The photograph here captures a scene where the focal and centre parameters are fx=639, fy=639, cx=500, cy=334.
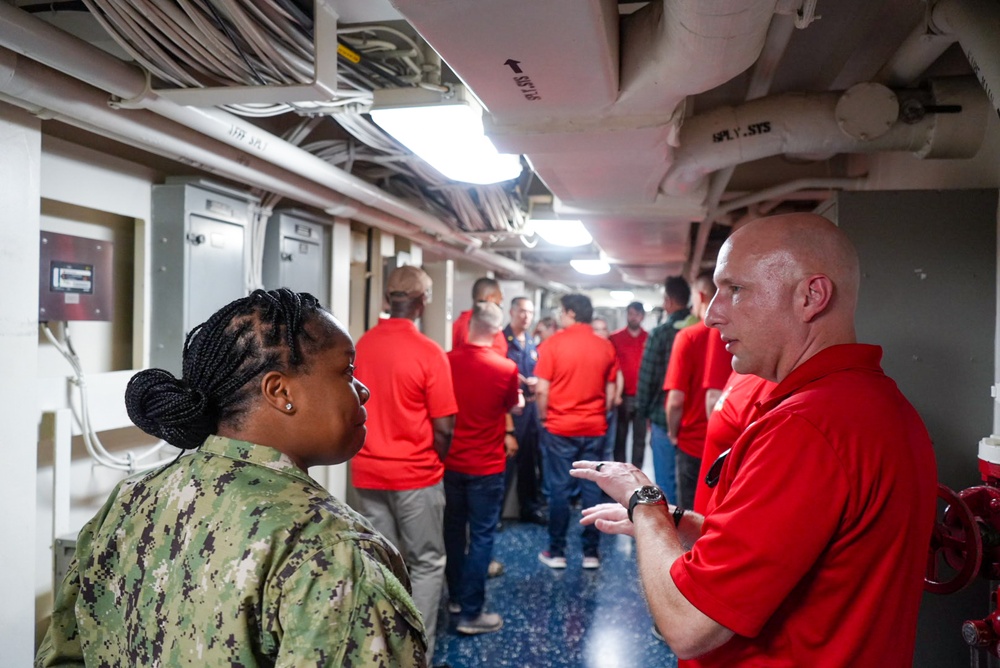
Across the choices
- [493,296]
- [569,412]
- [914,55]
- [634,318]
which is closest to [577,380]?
[569,412]

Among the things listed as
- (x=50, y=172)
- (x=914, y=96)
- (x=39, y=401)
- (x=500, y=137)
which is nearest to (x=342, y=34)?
(x=500, y=137)

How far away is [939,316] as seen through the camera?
2.03m

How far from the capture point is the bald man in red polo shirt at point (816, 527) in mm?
981

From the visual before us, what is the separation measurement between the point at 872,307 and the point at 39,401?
262 cm

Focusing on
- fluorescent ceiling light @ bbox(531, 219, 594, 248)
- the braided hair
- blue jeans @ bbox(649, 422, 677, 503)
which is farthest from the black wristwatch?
fluorescent ceiling light @ bbox(531, 219, 594, 248)

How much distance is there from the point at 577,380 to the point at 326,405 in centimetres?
311

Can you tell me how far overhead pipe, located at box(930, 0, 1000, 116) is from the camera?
4.41ft

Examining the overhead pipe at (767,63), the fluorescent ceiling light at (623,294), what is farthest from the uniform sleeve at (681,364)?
the fluorescent ceiling light at (623,294)

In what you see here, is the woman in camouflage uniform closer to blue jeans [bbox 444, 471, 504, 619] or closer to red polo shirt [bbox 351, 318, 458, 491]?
red polo shirt [bbox 351, 318, 458, 491]

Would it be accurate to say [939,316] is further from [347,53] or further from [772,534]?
[347,53]

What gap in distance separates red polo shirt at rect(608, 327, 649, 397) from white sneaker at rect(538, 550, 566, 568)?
77.4 inches

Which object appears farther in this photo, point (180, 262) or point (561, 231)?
point (561, 231)

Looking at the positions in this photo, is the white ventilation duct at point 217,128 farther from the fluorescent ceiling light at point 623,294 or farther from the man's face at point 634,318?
the fluorescent ceiling light at point 623,294

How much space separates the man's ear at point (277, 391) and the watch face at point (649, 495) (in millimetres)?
688
